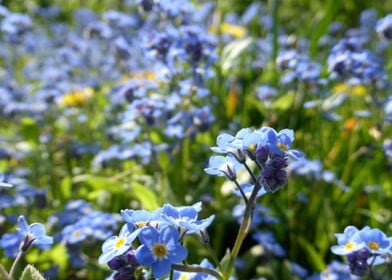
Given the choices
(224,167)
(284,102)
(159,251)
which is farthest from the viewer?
(284,102)

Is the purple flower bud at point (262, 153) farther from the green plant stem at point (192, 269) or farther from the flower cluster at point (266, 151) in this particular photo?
the green plant stem at point (192, 269)

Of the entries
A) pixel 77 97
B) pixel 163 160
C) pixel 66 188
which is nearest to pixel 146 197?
pixel 163 160

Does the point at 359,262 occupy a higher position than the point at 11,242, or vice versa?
the point at 359,262

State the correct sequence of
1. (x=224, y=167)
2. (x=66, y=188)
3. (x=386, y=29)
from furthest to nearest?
1. (x=66, y=188)
2. (x=386, y=29)
3. (x=224, y=167)

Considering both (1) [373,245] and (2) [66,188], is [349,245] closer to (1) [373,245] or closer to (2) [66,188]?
(1) [373,245]

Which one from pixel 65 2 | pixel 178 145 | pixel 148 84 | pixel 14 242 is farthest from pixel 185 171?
pixel 65 2

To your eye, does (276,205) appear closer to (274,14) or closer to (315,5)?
(274,14)

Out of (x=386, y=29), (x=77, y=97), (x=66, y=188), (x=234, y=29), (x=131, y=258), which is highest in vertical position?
(x=386, y=29)
